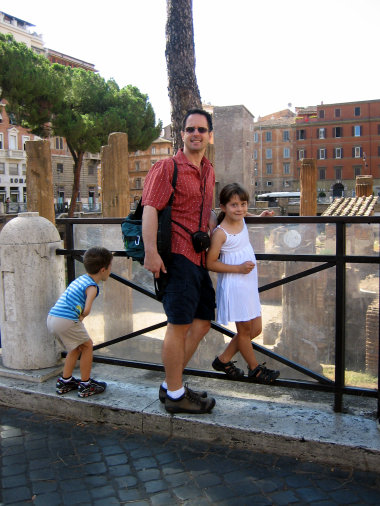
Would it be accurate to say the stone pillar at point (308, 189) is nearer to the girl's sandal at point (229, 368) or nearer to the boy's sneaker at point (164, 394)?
the girl's sandal at point (229, 368)

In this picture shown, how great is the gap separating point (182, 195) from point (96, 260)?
78cm

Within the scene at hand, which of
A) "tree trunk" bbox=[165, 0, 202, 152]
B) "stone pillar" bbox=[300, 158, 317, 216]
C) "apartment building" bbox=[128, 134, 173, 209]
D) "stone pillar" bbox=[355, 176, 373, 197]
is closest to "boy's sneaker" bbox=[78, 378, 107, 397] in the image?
"tree trunk" bbox=[165, 0, 202, 152]

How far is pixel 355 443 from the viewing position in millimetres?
2504

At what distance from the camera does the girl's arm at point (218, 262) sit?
112 inches

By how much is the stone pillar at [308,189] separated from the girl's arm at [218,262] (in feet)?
27.0

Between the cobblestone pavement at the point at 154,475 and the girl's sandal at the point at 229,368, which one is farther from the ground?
the girl's sandal at the point at 229,368

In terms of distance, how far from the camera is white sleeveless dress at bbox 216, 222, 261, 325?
2.87 m

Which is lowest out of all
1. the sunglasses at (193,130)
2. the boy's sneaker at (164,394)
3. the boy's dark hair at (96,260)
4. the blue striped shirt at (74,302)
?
the boy's sneaker at (164,394)

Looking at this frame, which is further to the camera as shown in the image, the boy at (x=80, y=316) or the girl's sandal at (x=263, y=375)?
the boy at (x=80, y=316)

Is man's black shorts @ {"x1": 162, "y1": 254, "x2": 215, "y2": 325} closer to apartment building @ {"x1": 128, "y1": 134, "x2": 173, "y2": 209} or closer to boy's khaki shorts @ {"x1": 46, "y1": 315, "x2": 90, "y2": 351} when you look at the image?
boy's khaki shorts @ {"x1": 46, "y1": 315, "x2": 90, "y2": 351}

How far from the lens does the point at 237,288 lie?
2871 millimetres

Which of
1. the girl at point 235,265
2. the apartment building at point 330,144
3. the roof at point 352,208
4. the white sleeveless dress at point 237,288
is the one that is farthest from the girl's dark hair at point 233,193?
the apartment building at point 330,144

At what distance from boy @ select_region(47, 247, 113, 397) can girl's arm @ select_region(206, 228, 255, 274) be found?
2.41ft

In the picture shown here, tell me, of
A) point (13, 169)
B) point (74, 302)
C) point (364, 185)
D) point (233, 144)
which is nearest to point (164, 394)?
point (74, 302)
